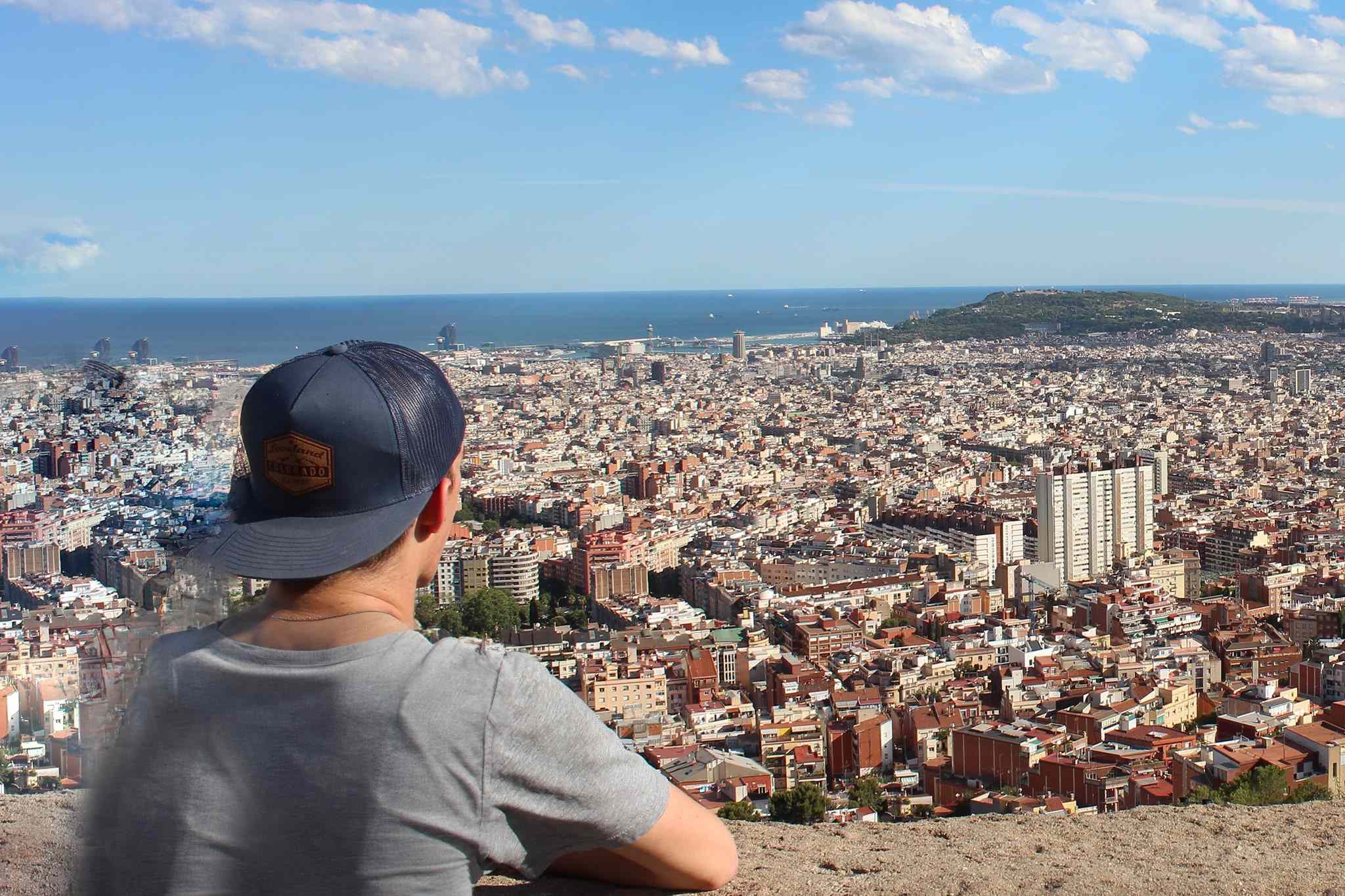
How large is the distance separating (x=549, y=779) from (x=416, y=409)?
0.68ft

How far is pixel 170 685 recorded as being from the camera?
0.68m

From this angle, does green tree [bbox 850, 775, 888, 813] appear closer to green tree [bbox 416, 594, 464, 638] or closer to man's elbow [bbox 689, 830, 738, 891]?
green tree [bbox 416, 594, 464, 638]

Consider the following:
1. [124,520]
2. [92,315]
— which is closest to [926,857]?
[124,520]

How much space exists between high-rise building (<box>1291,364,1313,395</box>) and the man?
114 feet

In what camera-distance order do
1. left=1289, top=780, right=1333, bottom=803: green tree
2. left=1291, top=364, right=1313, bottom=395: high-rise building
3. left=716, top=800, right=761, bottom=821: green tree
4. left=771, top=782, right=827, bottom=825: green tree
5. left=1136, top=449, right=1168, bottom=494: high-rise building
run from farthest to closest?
left=1291, top=364, right=1313, bottom=395: high-rise building, left=1136, top=449, right=1168, bottom=494: high-rise building, left=771, top=782, right=827, bottom=825: green tree, left=716, top=800, right=761, bottom=821: green tree, left=1289, top=780, right=1333, bottom=803: green tree

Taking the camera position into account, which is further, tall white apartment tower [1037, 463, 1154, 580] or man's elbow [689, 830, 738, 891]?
tall white apartment tower [1037, 463, 1154, 580]

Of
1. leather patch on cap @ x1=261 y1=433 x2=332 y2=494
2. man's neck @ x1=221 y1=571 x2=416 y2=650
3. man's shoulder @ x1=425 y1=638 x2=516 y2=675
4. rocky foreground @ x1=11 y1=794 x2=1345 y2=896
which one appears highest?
leather patch on cap @ x1=261 y1=433 x2=332 y2=494

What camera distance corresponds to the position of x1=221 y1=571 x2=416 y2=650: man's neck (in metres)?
0.68

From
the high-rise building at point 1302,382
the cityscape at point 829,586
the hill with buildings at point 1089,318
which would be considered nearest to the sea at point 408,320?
the cityscape at point 829,586

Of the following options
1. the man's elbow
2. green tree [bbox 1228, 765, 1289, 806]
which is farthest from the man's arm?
green tree [bbox 1228, 765, 1289, 806]

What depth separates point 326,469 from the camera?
27.3 inches

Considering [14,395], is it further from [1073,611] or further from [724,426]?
[724,426]

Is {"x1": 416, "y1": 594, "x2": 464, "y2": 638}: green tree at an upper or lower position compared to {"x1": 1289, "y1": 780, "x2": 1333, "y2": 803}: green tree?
lower

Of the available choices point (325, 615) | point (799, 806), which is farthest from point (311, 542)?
point (799, 806)
